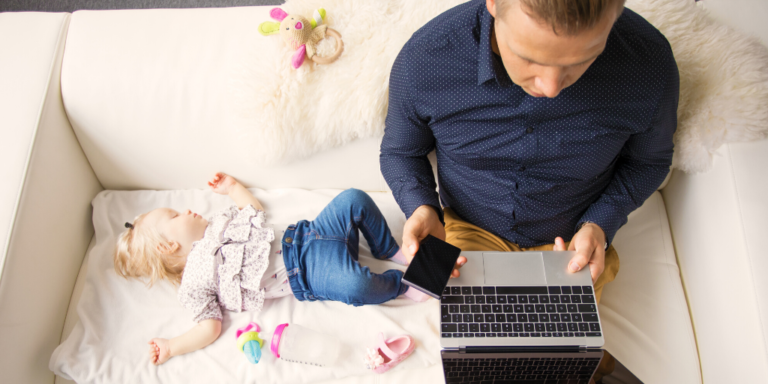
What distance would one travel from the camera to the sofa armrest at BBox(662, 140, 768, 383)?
916mm

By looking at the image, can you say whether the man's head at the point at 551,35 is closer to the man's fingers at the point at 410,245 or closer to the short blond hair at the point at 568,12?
the short blond hair at the point at 568,12

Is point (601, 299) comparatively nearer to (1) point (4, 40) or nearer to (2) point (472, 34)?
(2) point (472, 34)

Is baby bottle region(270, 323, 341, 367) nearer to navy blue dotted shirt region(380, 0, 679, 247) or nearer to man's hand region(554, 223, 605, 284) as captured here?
navy blue dotted shirt region(380, 0, 679, 247)

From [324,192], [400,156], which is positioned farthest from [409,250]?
[324,192]

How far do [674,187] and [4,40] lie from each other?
188 centimetres

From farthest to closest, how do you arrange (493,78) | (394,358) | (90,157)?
(90,157) < (394,358) < (493,78)

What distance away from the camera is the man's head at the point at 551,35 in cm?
65

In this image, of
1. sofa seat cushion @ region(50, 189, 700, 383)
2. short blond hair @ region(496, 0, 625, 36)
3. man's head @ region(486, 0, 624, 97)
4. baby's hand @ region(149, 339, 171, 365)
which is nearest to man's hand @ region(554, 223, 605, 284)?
sofa seat cushion @ region(50, 189, 700, 383)

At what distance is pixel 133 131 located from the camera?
1.32m

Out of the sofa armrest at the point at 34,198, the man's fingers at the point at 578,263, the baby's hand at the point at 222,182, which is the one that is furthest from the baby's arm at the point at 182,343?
the man's fingers at the point at 578,263

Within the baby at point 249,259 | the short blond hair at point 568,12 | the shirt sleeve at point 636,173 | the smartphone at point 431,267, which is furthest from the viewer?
the baby at point 249,259

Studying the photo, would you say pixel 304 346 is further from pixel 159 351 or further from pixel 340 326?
pixel 159 351

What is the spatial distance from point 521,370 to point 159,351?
917 millimetres

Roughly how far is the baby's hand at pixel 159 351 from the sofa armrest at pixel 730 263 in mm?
1330
